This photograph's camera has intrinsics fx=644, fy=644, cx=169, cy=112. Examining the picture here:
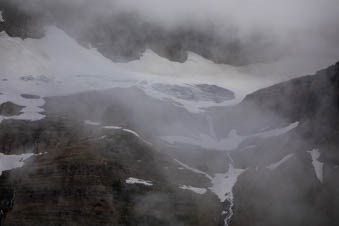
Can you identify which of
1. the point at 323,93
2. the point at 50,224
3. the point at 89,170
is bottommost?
the point at 50,224

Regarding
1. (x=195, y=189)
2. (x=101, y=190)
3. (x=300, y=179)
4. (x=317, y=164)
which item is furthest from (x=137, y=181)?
(x=317, y=164)

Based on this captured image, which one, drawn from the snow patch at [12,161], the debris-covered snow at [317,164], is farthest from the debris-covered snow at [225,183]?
the snow patch at [12,161]

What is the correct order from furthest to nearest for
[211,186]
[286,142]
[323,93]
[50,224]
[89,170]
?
1. [323,93]
2. [286,142]
3. [211,186]
4. [89,170]
5. [50,224]

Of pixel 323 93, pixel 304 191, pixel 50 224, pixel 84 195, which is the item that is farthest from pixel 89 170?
pixel 323 93

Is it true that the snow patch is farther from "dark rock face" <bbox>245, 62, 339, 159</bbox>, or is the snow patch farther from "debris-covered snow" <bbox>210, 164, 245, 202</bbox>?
"dark rock face" <bbox>245, 62, 339, 159</bbox>

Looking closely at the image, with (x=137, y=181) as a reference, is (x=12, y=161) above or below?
above

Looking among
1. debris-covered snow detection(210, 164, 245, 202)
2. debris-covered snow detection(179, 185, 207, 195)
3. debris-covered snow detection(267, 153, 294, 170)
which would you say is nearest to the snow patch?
debris-covered snow detection(179, 185, 207, 195)

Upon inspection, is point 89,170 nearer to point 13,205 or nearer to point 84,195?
point 84,195

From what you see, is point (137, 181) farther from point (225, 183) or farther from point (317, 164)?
point (317, 164)
